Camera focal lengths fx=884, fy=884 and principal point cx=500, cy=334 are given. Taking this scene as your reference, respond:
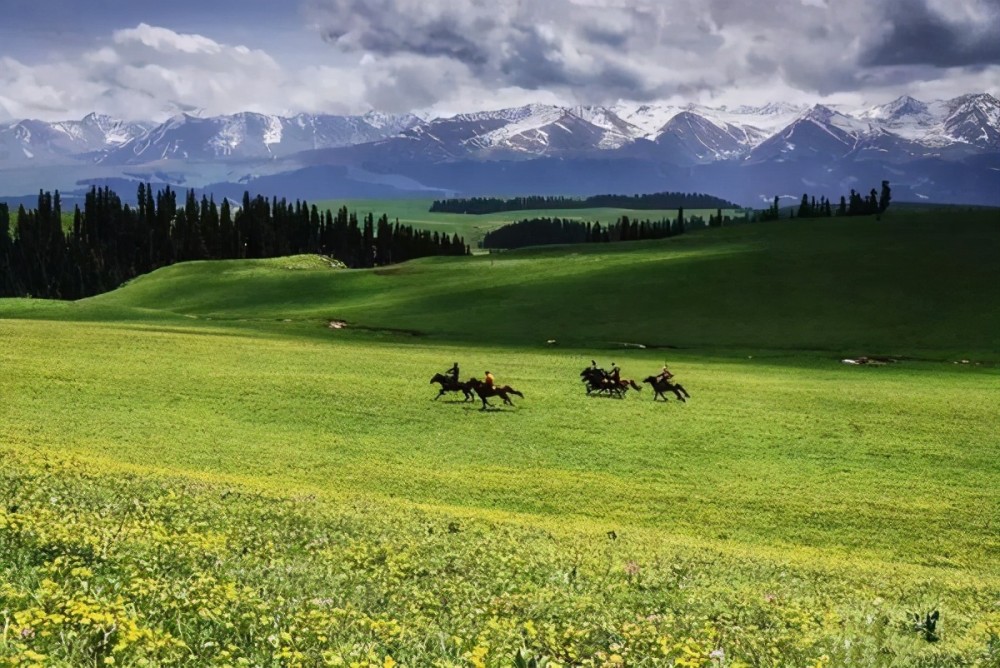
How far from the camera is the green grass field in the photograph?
1213cm

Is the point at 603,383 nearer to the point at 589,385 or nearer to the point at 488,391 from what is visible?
the point at 589,385

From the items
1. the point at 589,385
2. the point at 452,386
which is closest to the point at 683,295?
the point at 589,385

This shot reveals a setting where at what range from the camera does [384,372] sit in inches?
2074

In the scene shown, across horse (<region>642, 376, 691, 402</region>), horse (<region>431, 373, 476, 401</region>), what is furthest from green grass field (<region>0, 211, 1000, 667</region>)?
horse (<region>431, 373, 476, 401</region>)

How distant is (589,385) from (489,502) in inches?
824

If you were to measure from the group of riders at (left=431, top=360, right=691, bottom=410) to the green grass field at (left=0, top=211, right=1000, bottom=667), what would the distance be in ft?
3.05

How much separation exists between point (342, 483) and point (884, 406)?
3243 cm

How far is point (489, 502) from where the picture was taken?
29.3 metres

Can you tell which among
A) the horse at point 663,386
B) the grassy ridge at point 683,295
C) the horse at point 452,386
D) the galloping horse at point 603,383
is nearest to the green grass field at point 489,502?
the horse at point 663,386

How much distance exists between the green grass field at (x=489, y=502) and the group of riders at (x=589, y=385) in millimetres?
930

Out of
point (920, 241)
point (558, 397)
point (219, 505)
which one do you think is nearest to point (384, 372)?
point (558, 397)

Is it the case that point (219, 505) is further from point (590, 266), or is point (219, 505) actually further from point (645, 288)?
point (590, 266)

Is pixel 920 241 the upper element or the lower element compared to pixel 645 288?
upper

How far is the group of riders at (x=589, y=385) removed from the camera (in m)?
44.0
